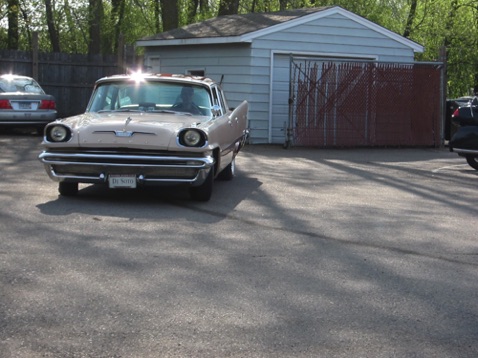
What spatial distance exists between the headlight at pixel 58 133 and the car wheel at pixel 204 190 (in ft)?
5.25

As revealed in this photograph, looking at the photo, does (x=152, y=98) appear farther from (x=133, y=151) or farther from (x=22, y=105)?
(x=22, y=105)

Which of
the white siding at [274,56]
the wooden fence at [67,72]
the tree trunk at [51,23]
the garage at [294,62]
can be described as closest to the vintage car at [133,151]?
the garage at [294,62]

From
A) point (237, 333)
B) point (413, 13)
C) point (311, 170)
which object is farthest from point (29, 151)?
point (413, 13)

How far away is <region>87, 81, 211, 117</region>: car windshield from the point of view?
10906 mm

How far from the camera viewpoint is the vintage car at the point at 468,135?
1440cm

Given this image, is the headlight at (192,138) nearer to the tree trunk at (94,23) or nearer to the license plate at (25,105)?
the license plate at (25,105)

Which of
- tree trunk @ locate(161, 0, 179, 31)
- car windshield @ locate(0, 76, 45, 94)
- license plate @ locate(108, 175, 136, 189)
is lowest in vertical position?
license plate @ locate(108, 175, 136, 189)

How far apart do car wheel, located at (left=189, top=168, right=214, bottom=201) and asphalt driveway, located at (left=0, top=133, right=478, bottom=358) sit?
0.18 m

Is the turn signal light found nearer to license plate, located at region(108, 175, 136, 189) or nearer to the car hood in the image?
the car hood

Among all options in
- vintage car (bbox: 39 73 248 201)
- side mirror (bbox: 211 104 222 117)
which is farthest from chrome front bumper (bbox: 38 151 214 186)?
side mirror (bbox: 211 104 222 117)

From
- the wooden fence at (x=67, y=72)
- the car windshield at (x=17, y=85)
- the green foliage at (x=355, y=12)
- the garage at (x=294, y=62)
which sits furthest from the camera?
the green foliage at (x=355, y=12)

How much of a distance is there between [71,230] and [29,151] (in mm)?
8454

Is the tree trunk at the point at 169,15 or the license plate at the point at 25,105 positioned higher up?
the tree trunk at the point at 169,15

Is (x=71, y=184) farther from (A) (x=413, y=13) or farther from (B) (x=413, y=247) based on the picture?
(A) (x=413, y=13)
